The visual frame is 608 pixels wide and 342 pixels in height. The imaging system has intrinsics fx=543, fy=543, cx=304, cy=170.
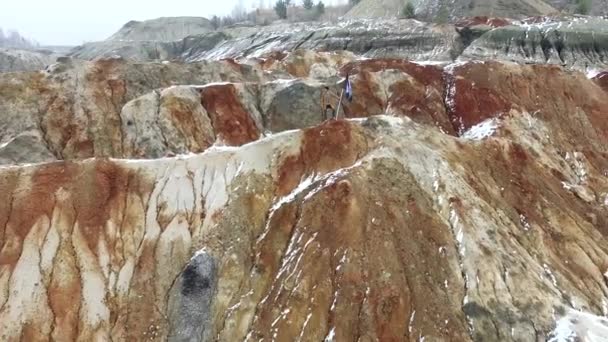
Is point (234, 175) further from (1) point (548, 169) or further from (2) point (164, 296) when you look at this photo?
(1) point (548, 169)

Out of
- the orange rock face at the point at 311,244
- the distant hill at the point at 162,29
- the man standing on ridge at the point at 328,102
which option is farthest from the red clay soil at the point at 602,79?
the distant hill at the point at 162,29

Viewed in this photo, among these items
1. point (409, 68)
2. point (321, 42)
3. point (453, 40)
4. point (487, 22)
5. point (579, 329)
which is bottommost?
point (579, 329)

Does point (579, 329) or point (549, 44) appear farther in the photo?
point (549, 44)

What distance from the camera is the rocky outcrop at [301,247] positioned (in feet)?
90.7

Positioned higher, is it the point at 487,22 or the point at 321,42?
the point at 487,22

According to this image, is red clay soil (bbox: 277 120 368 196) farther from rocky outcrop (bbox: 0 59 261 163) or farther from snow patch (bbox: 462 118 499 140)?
snow patch (bbox: 462 118 499 140)

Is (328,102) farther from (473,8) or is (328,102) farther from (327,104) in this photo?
(473,8)

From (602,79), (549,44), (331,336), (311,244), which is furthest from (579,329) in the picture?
(549,44)

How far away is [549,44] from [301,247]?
6675cm

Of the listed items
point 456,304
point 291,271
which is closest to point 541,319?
point 456,304

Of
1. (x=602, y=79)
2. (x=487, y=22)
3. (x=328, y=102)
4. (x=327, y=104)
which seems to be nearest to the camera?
(x=327, y=104)

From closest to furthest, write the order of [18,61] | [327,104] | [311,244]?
1. [311,244]
2. [327,104]
3. [18,61]

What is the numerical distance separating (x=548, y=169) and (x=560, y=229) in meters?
11.2

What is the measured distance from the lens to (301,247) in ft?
98.8
